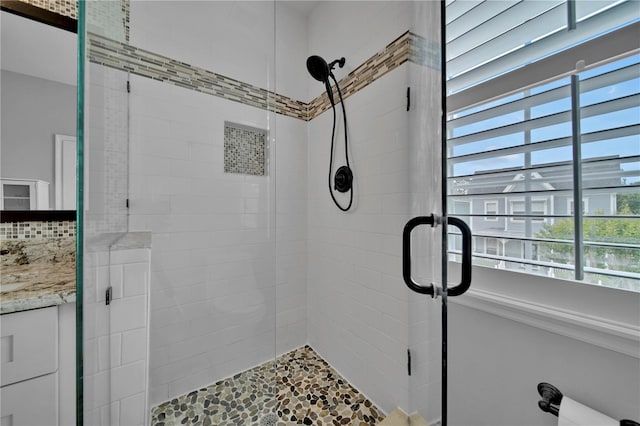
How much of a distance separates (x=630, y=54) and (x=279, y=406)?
191cm

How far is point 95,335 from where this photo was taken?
704mm

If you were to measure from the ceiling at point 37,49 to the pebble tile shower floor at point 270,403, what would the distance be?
1529 mm

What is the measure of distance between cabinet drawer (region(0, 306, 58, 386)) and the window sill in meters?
1.45

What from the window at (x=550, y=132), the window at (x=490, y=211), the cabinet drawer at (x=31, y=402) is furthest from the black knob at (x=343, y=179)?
the cabinet drawer at (x=31, y=402)

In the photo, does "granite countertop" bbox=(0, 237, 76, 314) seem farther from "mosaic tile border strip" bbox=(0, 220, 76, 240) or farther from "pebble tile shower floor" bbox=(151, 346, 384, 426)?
"pebble tile shower floor" bbox=(151, 346, 384, 426)

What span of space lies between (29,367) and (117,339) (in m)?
0.20

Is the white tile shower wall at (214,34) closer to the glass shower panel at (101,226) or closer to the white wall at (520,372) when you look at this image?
the glass shower panel at (101,226)

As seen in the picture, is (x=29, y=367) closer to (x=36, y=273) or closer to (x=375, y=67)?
(x=36, y=273)

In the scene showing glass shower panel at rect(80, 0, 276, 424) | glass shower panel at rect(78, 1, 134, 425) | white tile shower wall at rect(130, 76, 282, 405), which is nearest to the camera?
glass shower panel at rect(78, 1, 134, 425)

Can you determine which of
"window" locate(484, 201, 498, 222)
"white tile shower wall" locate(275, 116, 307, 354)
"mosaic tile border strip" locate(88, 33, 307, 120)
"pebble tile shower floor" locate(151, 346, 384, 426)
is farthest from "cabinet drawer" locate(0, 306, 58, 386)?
"window" locate(484, 201, 498, 222)

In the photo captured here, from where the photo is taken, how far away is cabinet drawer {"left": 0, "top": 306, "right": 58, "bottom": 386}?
0.66 m

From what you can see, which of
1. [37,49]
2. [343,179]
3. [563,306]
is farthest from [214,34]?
[563,306]

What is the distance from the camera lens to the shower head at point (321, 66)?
4.74 feet

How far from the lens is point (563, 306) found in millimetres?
721
